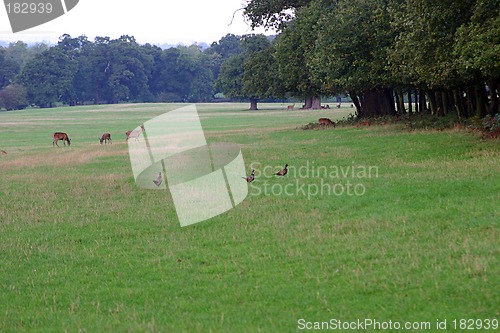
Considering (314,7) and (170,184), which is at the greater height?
(314,7)

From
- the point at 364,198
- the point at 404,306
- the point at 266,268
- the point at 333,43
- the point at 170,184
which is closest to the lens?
the point at 404,306

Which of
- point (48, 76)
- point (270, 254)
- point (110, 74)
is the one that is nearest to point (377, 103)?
point (270, 254)

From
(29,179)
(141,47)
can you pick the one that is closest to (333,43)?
(29,179)

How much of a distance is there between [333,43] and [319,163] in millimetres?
13032

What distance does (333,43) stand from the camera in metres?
33.2

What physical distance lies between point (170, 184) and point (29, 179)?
235 inches

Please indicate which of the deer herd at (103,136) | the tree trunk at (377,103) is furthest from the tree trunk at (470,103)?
the deer herd at (103,136)

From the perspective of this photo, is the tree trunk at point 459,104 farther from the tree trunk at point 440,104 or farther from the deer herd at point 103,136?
the deer herd at point 103,136

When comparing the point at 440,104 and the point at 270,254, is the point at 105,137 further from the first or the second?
the point at 270,254

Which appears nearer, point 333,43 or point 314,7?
point 333,43

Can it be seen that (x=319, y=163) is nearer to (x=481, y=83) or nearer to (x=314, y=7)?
(x=481, y=83)

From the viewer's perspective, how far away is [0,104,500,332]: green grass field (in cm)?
776

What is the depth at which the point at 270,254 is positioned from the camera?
411 inches

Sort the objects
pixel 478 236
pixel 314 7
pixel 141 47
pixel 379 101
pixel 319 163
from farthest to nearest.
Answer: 1. pixel 141 47
2. pixel 379 101
3. pixel 314 7
4. pixel 319 163
5. pixel 478 236
